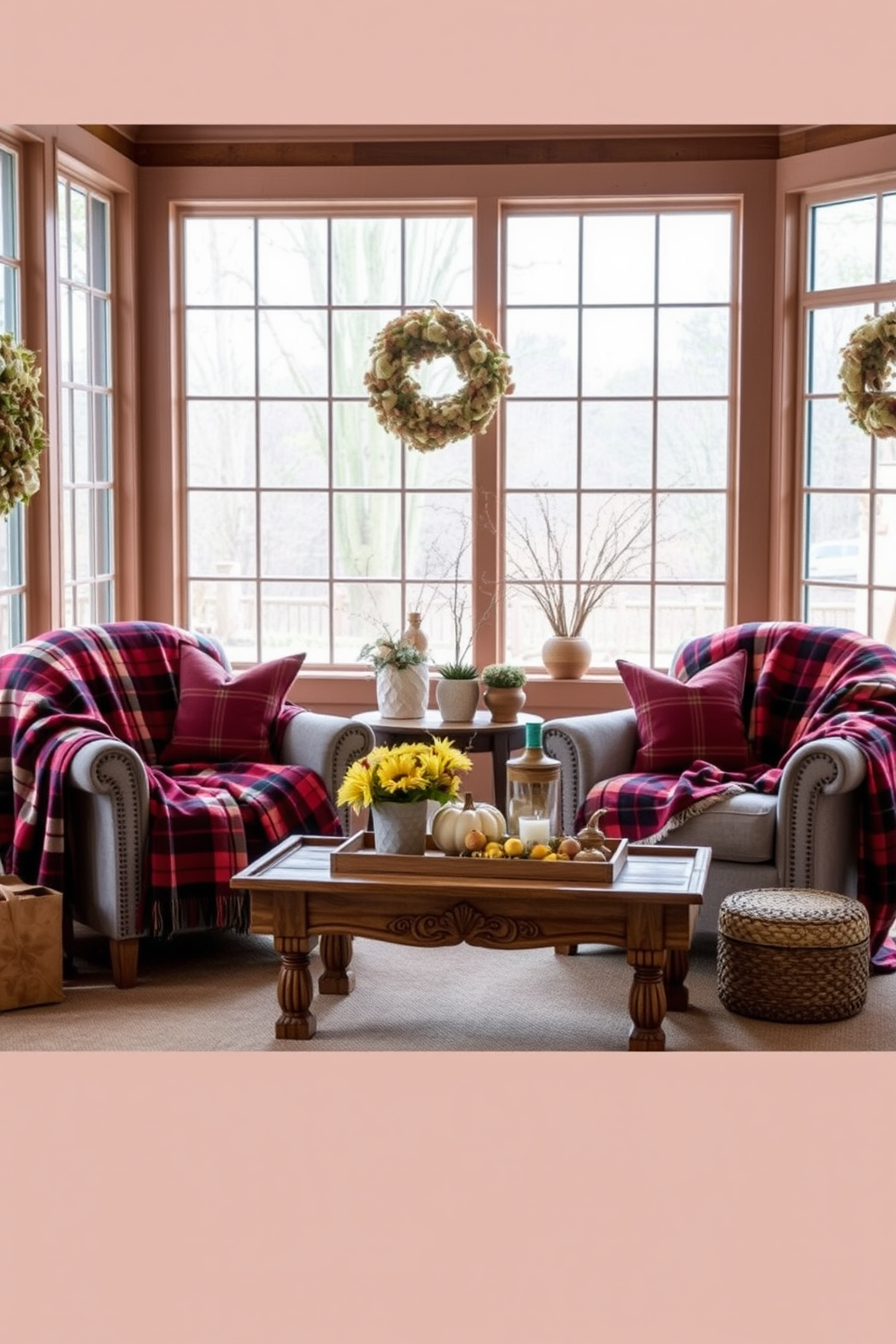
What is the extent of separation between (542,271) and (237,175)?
1195 millimetres

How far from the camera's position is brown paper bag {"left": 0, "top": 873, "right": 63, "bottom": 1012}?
13.0 ft

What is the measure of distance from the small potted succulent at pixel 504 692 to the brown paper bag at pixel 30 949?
64.6 inches

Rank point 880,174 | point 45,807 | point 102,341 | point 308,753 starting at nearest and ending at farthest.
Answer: point 45,807 → point 308,753 → point 880,174 → point 102,341

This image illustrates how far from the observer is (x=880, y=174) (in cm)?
541

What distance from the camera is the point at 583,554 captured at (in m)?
6.01

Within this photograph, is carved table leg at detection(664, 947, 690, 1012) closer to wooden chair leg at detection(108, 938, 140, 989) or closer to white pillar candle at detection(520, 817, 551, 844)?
white pillar candle at detection(520, 817, 551, 844)

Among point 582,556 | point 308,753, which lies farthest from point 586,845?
point 582,556

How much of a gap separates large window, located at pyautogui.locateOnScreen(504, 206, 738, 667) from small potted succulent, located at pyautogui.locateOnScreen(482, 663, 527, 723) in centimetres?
94

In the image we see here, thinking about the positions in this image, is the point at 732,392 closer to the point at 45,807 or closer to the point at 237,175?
the point at 237,175

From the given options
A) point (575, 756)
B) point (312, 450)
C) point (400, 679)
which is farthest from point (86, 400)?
point (575, 756)

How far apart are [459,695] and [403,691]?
0.19 meters

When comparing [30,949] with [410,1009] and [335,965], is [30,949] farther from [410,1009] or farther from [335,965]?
[410,1009]

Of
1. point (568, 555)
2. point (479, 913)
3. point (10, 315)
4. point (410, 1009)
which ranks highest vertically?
point (10, 315)

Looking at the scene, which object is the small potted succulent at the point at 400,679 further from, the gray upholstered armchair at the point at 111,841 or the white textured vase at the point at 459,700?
the gray upholstered armchair at the point at 111,841
